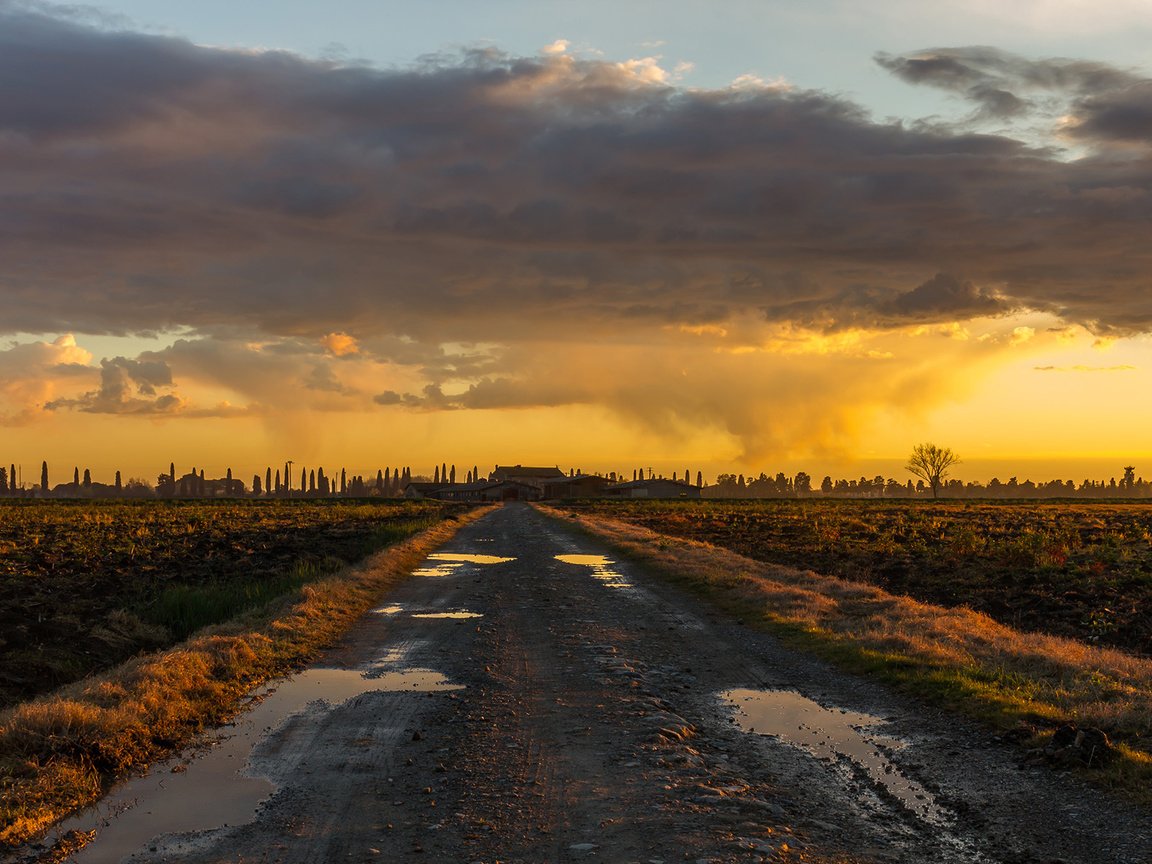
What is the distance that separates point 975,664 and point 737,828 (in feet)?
27.3

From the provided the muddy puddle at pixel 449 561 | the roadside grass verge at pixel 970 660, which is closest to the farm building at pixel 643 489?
the muddy puddle at pixel 449 561

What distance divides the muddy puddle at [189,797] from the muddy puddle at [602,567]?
15473 millimetres

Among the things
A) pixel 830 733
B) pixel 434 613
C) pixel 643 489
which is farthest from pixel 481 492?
pixel 830 733

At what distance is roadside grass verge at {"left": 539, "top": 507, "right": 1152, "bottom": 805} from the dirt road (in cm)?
61

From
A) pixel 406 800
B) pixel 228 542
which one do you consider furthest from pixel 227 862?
pixel 228 542

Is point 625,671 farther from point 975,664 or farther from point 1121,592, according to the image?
point 1121,592

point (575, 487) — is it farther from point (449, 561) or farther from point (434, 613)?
point (434, 613)

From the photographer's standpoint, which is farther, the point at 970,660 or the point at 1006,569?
the point at 1006,569

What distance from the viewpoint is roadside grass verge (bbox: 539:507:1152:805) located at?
10492 mm

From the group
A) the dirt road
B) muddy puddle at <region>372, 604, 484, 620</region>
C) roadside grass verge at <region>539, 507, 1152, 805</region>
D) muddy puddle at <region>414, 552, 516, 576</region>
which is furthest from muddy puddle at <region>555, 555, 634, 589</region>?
the dirt road

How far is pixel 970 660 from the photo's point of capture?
567 inches

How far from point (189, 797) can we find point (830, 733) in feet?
21.3

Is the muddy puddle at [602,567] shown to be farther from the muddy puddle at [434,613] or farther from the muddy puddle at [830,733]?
the muddy puddle at [830,733]

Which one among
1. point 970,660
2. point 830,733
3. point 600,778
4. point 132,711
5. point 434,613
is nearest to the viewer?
point 600,778
